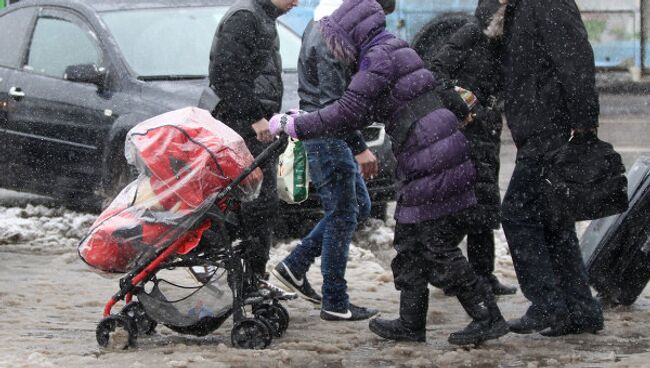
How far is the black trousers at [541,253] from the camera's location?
6801 millimetres

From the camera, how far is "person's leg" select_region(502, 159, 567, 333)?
22.4 feet

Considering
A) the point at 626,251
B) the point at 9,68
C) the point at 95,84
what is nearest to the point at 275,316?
the point at 626,251

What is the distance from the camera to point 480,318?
6.51 metres

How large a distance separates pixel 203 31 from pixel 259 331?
180 inches

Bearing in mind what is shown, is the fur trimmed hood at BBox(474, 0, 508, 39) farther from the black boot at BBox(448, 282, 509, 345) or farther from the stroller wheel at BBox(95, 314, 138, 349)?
the stroller wheel at BBox(95, 314, 138, 349)

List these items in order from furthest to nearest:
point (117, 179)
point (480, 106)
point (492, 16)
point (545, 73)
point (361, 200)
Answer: point (117, 179), point (361, 200), point (480, 106), point (492, 16), point (545, 73)

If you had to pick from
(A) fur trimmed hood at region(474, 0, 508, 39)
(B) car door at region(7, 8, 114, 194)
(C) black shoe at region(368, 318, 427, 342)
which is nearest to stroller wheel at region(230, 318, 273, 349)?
(C) black shoe at region(368, 318, 427, 342)

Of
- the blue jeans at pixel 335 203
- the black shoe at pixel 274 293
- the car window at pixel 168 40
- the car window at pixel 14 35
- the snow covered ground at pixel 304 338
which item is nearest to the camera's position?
the snow covered ground at pixel 304 338

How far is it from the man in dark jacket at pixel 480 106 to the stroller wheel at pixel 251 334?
1088mm

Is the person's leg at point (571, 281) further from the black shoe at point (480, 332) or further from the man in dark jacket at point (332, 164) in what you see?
the man in dark jacket at point (332, 164)

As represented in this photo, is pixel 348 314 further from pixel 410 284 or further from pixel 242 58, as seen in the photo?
pixel 242 58

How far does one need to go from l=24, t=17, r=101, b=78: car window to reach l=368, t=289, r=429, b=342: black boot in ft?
14.0

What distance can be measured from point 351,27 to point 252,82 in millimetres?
876

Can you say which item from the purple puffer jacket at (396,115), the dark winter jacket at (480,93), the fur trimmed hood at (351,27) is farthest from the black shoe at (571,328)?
the fur trimmed hood at (351,27)
